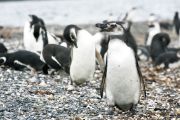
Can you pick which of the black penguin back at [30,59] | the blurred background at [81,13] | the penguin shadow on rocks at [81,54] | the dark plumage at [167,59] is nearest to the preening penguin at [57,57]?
the black penguin back at [30,59]

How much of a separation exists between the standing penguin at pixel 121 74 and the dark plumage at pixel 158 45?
7.89 metres

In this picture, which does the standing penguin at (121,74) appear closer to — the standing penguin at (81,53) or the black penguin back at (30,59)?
the standing penguin at (81,53)

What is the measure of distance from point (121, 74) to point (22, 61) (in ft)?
12.3

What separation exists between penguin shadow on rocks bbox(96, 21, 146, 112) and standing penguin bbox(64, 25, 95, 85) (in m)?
1.96

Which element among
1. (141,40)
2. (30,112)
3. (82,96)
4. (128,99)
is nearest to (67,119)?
(30,112)

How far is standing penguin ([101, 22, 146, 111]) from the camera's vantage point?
614 cm

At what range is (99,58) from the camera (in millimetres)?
8789

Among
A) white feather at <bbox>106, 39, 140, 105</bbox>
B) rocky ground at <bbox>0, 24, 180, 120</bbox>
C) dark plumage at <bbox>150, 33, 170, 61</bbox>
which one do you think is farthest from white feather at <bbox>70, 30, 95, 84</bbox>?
dark plumage at <bbox>150, 33, 170, 61</bbox>

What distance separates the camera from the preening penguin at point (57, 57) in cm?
904

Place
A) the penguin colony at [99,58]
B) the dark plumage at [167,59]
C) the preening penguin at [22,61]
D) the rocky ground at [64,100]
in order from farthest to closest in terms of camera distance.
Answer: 1. the dark plumage at [167,59]
2. the preening penguin at [22,61]
3. the penguin colony at [99,58]
4. the rocky ground at [64,100]

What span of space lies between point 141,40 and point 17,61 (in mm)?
11885

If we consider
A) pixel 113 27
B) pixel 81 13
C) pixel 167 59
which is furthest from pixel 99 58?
pixel 81 13

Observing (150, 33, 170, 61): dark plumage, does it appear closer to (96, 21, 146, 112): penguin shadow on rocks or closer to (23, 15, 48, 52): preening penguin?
(23, 15, 48, 52): preening penguin

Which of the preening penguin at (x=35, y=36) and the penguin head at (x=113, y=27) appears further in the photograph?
the preening penguin at (x=35, y=36)
